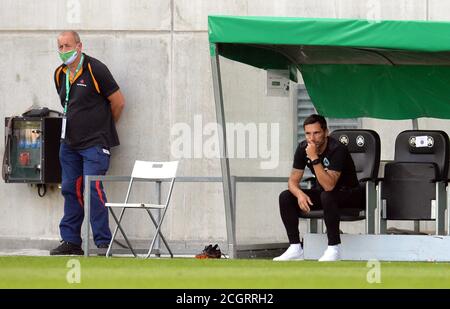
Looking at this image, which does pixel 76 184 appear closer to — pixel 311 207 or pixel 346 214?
pixel 311 207

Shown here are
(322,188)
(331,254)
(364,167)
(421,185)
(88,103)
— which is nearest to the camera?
(331,254)

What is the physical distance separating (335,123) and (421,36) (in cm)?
314

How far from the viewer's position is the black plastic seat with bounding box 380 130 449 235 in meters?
12.6

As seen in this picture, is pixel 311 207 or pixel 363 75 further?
pixel 363 75

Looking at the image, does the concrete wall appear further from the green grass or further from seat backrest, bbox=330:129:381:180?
the green grass

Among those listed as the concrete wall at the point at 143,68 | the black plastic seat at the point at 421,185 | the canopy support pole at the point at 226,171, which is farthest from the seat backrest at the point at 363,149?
the concrete wall at the point at 143,68

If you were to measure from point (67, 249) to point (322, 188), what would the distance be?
9.63ft

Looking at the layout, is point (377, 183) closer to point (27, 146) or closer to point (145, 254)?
point (145, 254)

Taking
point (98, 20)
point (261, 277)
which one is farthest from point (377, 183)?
point (98, 20)

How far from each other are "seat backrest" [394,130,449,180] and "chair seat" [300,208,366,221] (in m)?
0.79

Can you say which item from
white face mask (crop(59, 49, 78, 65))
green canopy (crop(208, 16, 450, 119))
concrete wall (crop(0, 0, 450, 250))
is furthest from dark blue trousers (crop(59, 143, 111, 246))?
green canopy (crop(208, 16, 450, 119))

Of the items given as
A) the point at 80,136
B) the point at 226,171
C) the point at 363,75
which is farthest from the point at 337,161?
the point at 80,136

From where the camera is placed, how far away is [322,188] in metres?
12.5

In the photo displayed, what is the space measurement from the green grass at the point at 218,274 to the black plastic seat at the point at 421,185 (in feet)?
2.61
